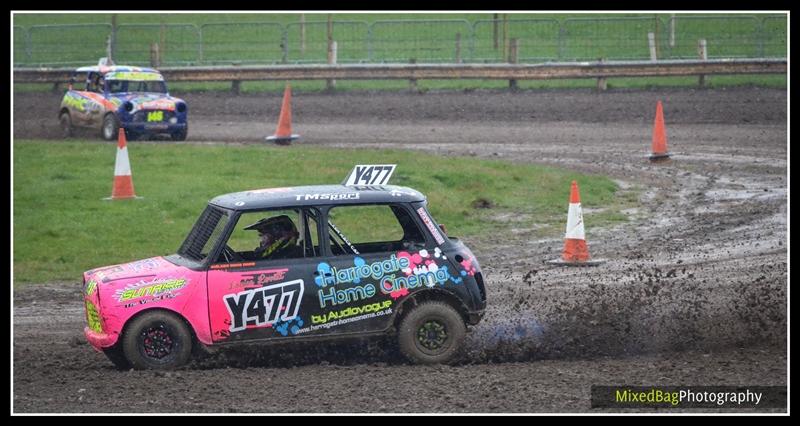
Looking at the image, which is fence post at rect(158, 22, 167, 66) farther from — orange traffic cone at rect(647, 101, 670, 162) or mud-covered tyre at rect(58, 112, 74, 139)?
orange traffic cone at rect(647, 101, 670, 162)

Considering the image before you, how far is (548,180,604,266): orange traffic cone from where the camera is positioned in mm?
12602

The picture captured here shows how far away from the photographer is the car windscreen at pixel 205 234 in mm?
8883

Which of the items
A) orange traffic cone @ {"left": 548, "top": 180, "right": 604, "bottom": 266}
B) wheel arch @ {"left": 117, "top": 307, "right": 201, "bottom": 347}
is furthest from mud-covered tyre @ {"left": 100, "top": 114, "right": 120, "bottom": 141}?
wheel arch @ {"left": 117, "top": 307, "right": 201, "bottom": 347}

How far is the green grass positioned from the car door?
4529 millimetres

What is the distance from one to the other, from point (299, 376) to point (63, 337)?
2.72m

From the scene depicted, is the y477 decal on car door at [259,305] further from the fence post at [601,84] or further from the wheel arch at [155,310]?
the fence post at [601,84]

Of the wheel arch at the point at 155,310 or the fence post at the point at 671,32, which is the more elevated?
the fence post at the point at 671,32

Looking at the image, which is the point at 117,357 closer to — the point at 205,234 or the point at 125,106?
the point at 205,234

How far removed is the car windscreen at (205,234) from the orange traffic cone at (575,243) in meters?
4.79

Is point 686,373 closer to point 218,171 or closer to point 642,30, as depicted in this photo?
point 218,171

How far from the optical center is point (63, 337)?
10055mm

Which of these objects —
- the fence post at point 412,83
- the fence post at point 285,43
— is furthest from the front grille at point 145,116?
the fence post at point 285,43

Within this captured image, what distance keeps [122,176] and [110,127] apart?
649cm
